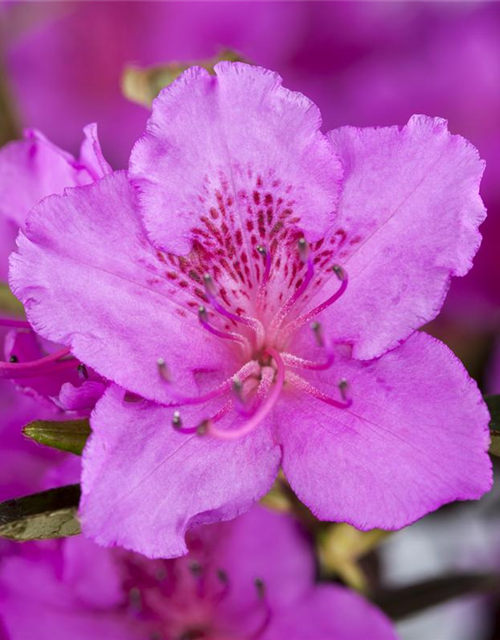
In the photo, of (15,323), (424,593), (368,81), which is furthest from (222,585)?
(368,81)

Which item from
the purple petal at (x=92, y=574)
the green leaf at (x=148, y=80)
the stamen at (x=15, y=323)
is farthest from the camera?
the green leaf at (x=148, y=80)

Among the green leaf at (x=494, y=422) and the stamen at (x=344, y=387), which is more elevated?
the green leaf at (x=494, y=422)

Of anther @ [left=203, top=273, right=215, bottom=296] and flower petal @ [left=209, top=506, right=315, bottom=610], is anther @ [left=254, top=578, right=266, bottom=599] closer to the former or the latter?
flower petal @ [left=209, top=506, right=315, bottom=610]

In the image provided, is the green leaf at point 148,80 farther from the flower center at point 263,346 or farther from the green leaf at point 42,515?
the green leaf at point 42,515

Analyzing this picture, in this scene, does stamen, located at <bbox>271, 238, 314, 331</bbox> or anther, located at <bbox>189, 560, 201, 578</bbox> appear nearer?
stamen, located at <bbox>271, 238, 314, 331</bbox>

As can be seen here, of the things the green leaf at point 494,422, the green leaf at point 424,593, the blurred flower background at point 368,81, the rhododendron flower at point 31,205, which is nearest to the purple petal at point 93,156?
the rhododendron flower at point 31,205

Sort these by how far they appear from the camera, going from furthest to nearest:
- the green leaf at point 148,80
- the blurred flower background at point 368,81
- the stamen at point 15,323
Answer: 1. the blurred flower background at point 368,81
2. the green leaf at point 148,80
3. the stamen at point 15,323

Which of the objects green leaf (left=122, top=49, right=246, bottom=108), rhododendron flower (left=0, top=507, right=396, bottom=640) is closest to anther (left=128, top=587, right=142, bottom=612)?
rhododendron flower (left=0, top=507, right=396, bottom=640)
